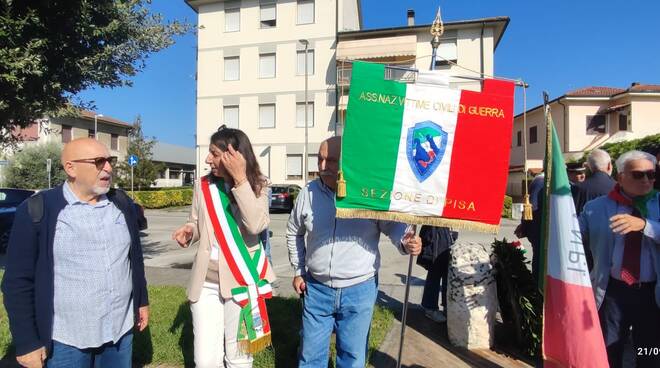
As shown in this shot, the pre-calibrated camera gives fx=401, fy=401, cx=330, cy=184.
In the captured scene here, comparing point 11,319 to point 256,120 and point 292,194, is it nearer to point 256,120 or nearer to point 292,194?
point 292,194

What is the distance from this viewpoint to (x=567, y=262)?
2.45m

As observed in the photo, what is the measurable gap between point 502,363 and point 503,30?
2449 cm

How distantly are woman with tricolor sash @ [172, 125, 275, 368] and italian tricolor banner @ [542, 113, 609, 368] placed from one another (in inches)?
72.9

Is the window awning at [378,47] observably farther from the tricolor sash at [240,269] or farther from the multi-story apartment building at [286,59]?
the tricolor sash at [240,269]

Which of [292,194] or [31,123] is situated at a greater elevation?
[31,123]

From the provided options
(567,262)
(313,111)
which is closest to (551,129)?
(567,262)

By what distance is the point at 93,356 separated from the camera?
2.31 m

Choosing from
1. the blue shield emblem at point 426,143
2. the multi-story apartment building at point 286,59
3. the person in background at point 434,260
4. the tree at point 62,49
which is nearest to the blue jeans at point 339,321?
the blue shield emblem at point 426,143

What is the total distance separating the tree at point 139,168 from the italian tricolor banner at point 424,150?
97.9ft

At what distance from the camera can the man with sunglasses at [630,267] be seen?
2734mm

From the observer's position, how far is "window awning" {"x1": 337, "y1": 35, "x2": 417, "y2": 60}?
2394cm

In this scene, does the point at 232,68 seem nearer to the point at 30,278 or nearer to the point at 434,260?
the point at 434,260

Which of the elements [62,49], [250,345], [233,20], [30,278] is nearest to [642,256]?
[250,345]

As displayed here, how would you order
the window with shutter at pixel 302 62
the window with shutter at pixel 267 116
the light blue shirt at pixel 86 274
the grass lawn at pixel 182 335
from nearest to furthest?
the light blue shirt at pixel 86 274, the grass lawn at pixel 182 335, the window with shutter at pixel 302 62, the window with shutter at pixel 267 116
